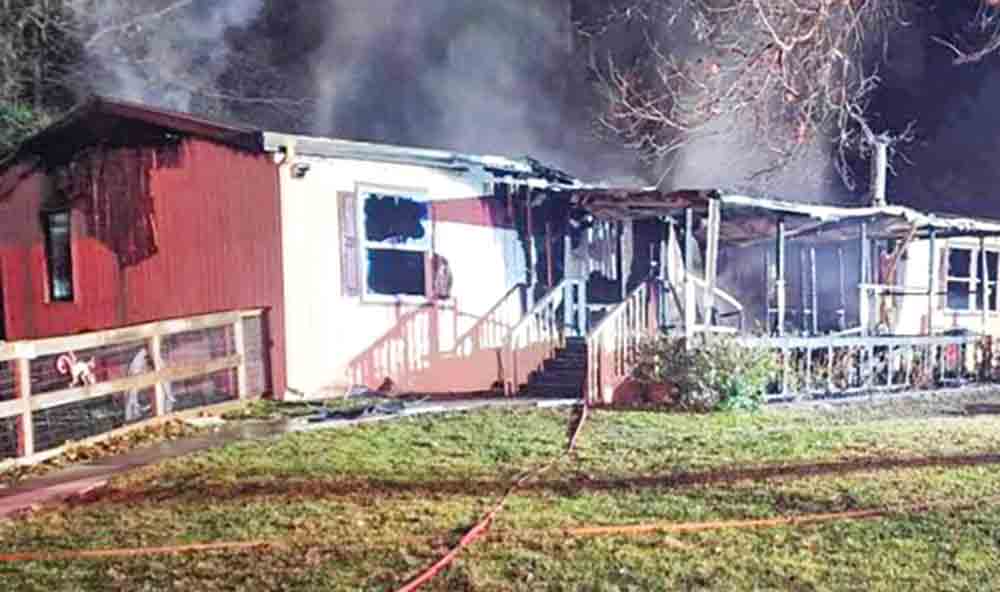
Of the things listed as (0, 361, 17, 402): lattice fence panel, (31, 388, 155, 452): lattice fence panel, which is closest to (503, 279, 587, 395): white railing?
(31, 388, 155, 452): lattice fence panel

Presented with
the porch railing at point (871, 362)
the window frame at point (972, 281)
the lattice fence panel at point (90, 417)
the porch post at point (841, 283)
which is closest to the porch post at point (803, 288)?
the porch post at point (841, 283)

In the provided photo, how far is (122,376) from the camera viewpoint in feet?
31.2

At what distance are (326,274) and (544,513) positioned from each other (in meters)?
6.08

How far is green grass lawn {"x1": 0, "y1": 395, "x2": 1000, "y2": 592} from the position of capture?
4266 mm

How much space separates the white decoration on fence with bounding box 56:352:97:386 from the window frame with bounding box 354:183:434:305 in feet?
10.3

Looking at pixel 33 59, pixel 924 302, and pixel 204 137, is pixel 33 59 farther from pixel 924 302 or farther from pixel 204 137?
pixel 924 302

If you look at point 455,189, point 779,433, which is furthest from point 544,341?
point 779,433

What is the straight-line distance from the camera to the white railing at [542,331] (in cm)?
1177

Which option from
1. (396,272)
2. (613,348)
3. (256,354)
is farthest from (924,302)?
(256,354)

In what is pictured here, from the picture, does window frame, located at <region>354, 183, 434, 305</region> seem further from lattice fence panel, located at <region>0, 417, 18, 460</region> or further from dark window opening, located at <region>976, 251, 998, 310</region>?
dark window opening, located at <region>976, 251, 998, 310</region>

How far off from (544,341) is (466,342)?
1109 millimetres

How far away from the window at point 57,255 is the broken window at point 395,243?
4466mm

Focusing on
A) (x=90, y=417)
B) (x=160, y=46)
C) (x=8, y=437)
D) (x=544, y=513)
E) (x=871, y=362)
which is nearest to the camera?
(x=544, y=513)

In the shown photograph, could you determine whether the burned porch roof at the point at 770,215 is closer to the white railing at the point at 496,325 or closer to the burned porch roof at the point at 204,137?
the burned porch roof at the point at 204,137
